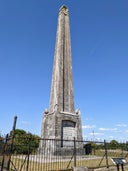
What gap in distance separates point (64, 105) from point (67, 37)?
9814mm

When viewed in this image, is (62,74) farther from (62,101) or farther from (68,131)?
(68,131)

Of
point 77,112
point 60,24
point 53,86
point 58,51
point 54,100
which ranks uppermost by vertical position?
point 60,24

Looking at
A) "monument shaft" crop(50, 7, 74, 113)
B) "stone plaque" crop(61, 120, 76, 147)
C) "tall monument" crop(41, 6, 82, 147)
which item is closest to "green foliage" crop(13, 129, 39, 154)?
"tall monument" crop(41, 6, 82, 147)

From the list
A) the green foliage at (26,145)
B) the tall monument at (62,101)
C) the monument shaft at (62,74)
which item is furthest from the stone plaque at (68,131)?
the green foliage at (26,145)

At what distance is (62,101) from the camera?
1884 centimetres

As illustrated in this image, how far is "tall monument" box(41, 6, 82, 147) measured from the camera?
56.3ft

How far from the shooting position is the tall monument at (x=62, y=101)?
1716 centimetres

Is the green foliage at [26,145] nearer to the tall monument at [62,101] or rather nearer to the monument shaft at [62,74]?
the tall monument at [62,101]

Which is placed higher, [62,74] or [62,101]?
[62,74]

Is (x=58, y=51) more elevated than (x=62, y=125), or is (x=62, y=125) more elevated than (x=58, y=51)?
(x=58, y=51)

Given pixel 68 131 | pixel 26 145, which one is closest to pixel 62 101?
Result: pixel 68 131

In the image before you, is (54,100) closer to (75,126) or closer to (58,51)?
(75,126)

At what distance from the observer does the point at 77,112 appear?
1900 cm

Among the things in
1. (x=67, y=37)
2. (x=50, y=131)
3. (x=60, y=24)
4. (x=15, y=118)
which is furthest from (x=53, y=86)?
(x=15, y=118)
